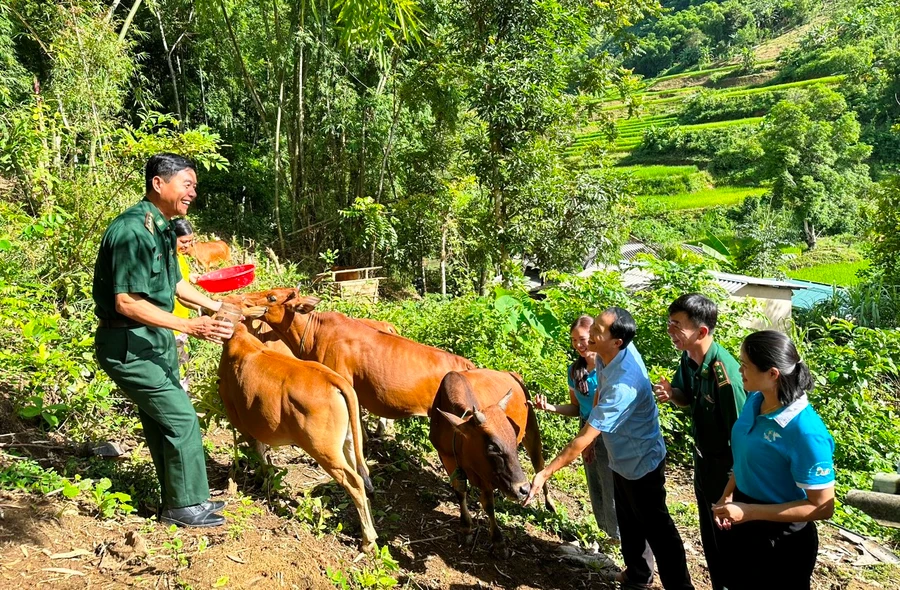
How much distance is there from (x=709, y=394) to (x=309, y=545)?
7.85 feet

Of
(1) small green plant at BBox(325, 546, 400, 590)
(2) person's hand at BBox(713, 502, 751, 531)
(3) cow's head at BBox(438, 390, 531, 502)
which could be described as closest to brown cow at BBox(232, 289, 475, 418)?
(3) cow's head at BBox(438, 390, 531, 502)

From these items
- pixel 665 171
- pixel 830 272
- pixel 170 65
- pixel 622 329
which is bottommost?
pixel 830 272

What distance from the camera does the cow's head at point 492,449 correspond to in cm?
365

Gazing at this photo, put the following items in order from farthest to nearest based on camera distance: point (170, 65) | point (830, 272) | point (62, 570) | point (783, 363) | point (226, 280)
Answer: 1. point (830, 272)
2. point (170, 65)
3. point (226, 280)
4. point (62, 570)
5. point (783, 363)

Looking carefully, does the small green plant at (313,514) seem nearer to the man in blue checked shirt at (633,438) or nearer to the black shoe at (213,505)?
the black shoe at (213,505)

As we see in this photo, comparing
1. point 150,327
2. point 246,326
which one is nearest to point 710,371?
point 150,327

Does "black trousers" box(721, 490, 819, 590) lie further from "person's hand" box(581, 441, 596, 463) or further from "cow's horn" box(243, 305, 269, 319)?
"cow's horn" box(243, 305, 269, 319)

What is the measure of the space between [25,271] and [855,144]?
4196 centimetres

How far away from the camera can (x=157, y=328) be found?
331 centimetres

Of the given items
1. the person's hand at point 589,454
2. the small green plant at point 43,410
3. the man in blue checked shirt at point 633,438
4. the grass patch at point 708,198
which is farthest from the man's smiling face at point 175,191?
the grass patch at point 708,198

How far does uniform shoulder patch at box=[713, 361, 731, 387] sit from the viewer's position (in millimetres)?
3150

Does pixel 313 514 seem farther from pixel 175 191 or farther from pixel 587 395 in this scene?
pixel 175 191

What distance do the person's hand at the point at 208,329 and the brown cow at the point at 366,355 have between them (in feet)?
5.91

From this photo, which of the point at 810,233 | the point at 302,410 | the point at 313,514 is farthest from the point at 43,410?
the point at 810,233
